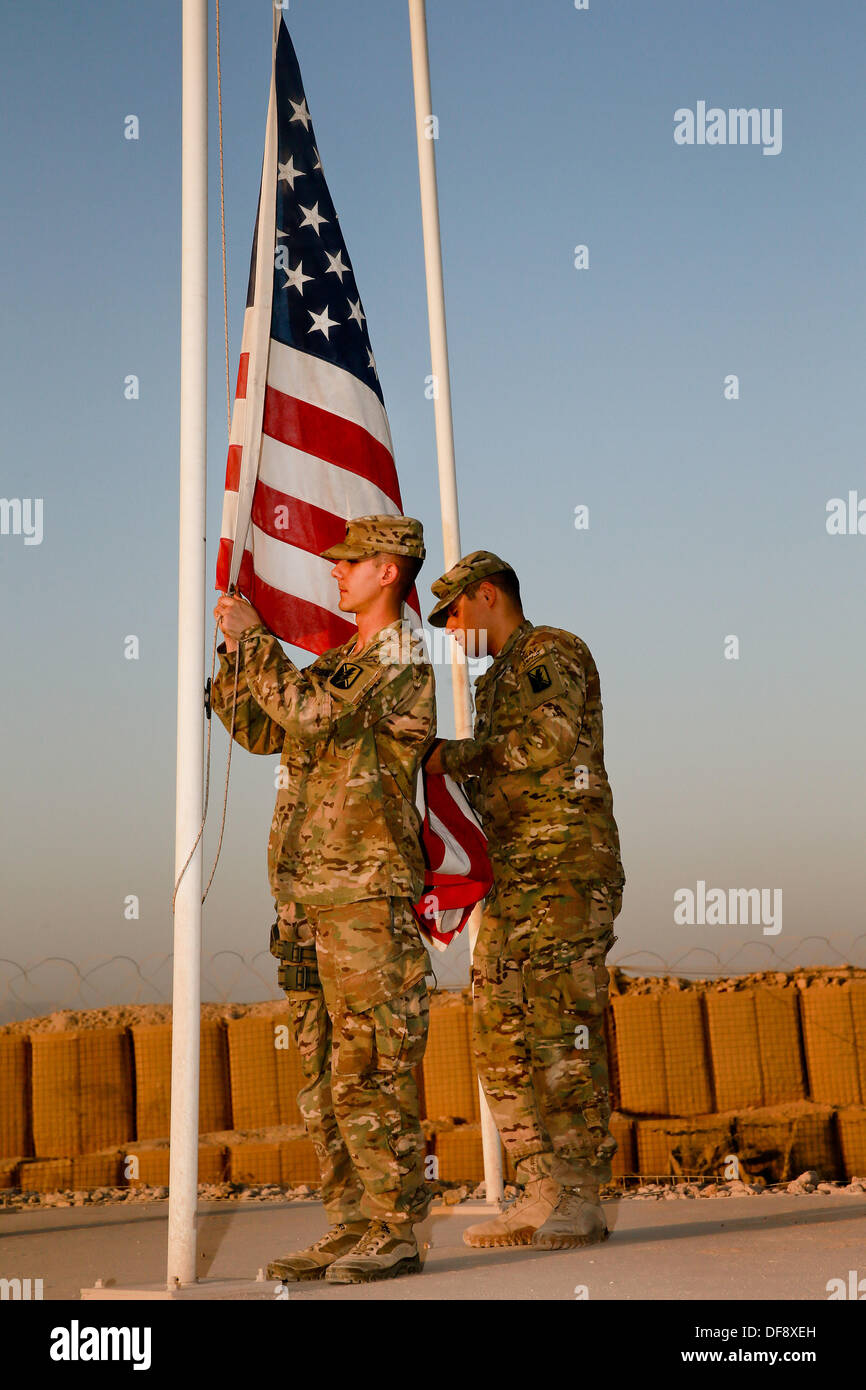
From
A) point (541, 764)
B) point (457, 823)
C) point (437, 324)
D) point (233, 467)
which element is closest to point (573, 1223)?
point (457, 823)

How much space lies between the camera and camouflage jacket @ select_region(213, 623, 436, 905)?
3.74 meters

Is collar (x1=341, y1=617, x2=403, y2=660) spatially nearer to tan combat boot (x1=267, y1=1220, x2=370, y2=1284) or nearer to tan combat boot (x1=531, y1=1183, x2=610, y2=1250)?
tan combat boot (x1=267, y1=1220, x2=370, y2=1284)

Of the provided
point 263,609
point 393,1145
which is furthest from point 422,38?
point 393,1145

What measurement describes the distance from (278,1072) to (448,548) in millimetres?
2738

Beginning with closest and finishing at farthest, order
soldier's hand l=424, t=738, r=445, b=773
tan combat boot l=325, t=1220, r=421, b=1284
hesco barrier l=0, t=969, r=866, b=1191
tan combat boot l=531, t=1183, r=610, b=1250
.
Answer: tan combat boot l=325, t=1220, r=421, b=1284 → tan combat boot l=531, t=1183, r=610, b=1250 → soldier's hand l=424, t=738, r=445, b=773 → hesco barrier l=0, t=969, r=866, b=1191

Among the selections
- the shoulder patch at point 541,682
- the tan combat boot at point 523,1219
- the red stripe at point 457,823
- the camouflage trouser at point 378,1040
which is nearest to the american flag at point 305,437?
the red stripe at point 457,823

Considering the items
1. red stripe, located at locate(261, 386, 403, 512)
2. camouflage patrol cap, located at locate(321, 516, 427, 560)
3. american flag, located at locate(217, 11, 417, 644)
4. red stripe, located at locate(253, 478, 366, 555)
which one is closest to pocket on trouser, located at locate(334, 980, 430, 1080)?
camouflage patrol cap, located at locate(321, 516, 427, 560)

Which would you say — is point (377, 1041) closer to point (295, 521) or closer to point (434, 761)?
point (434, 761)

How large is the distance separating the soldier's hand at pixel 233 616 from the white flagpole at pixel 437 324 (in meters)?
1.51

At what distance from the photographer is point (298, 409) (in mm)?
4688

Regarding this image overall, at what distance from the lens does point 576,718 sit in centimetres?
436

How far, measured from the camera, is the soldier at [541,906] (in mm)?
4184

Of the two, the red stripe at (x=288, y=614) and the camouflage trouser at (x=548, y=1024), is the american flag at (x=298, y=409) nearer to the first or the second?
the red stripe at (x=288, y=614)
